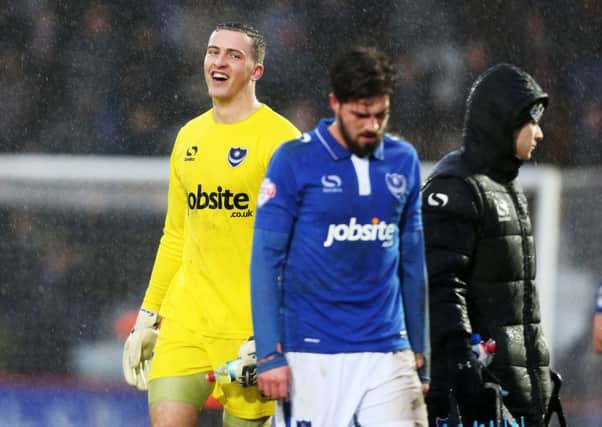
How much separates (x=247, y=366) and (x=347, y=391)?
840 millimetres

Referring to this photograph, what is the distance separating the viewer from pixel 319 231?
4.36 metres

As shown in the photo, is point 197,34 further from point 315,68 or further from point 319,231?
point 319,231

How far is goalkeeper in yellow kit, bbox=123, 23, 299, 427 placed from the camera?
5.27m

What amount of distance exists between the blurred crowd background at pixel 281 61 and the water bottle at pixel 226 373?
4592 mm

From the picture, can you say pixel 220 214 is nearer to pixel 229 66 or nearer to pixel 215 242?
pixel 215 242

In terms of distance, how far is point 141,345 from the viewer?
18.1 feet

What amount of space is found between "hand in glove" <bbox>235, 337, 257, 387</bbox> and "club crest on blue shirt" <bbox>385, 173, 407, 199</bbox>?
961 millimetres

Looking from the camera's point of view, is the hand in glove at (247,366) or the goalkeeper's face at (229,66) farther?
the goalkeeper's face at (229,66)

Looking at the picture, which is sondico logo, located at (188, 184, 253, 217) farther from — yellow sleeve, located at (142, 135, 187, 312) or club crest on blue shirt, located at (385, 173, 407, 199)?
club crest on blue shirt, located at (385, 173, 407, 199)

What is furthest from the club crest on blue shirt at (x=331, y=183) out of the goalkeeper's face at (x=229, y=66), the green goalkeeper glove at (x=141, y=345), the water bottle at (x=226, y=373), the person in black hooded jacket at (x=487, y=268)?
the green goalkeeper glove at (x=141, y=345)

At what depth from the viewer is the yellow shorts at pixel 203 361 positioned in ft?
17.4

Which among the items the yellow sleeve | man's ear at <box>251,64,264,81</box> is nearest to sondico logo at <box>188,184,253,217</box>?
the yellow sleeve

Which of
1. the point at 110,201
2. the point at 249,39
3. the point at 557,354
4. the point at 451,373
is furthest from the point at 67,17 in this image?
the point at 451,373

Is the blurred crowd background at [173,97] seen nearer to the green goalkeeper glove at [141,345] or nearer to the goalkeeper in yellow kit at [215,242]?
the green goalkeeper glove at [141,345]
